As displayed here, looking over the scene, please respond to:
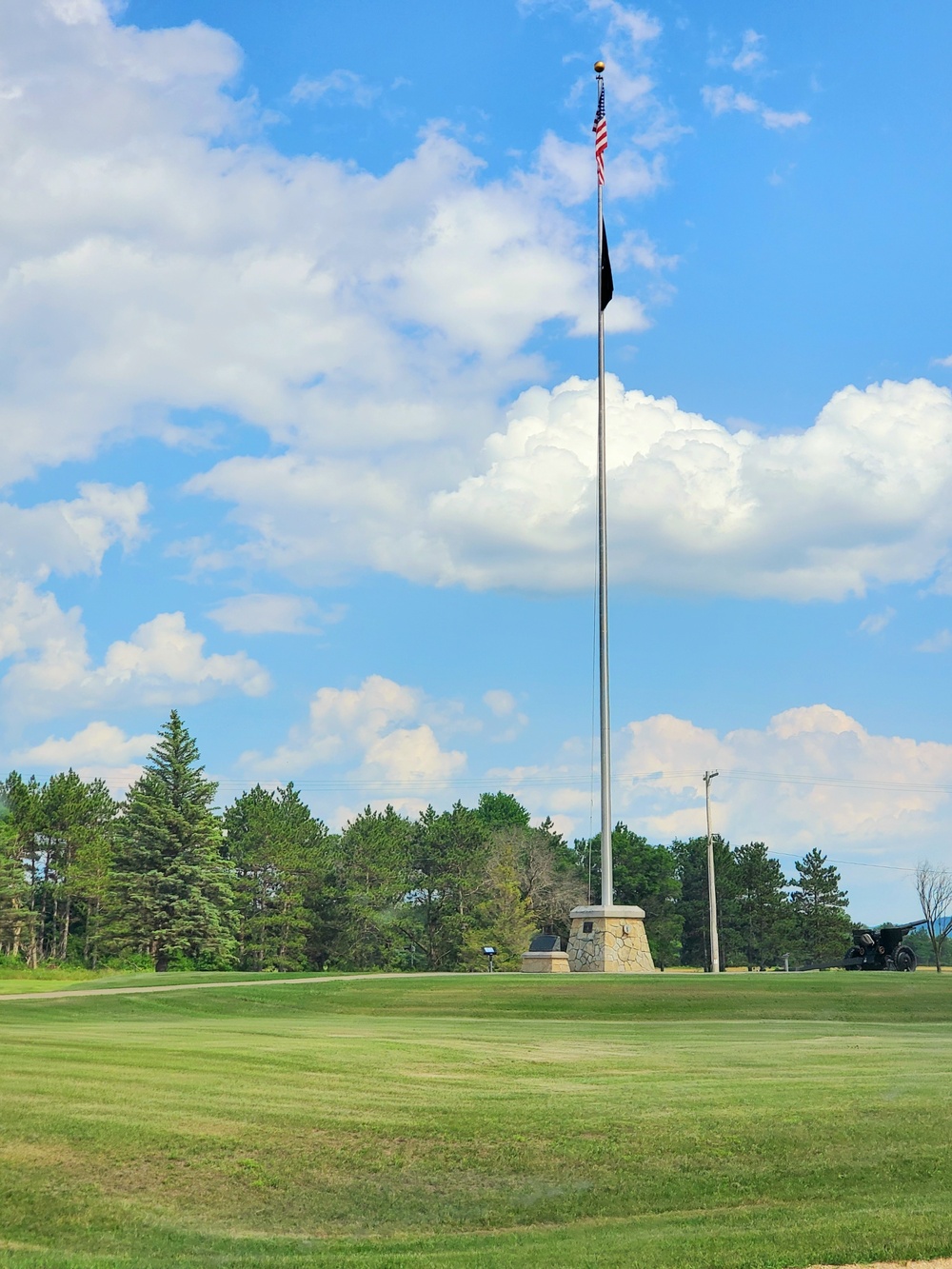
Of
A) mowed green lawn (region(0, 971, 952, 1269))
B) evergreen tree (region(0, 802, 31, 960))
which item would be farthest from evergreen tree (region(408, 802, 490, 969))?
mowed green lawn (region(0, 971, 952, 1269))

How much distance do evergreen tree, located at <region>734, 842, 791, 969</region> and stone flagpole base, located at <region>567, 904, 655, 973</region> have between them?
200ft

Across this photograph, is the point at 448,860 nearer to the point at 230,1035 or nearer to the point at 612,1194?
the point at 230,1035

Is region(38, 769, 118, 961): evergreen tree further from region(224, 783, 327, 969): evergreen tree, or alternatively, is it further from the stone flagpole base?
the stone flagpole base

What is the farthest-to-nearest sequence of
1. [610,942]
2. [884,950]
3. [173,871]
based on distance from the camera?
1. [173,871]
2. [884,950]
3. [610,942]

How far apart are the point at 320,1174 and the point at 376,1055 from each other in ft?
17.8

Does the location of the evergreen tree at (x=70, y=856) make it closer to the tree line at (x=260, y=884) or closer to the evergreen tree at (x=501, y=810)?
the tree line at (x=260, y=884)

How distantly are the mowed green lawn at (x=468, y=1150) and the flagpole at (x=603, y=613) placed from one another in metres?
14.4

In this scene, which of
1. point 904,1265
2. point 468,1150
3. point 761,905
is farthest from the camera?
point 761,905

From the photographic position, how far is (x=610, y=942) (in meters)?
32.2

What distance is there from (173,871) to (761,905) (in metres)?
49.8

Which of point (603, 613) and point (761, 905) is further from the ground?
point (603, 613)

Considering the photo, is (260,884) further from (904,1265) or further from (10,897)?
(904,1265)

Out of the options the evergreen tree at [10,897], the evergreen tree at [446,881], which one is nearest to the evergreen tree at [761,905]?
the evergreen tree at [446,881]

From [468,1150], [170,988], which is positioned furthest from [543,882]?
[468,1150]
